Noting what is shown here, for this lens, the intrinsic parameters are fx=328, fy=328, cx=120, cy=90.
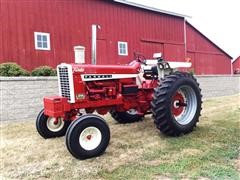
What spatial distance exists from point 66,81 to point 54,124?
113cm

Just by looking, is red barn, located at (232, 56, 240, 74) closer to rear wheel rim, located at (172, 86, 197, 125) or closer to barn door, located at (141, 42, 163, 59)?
barn door, located at (141, 42, 163, 59)

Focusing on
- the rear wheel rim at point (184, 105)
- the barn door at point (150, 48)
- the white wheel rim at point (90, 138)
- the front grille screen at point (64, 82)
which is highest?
the barn door at point (150, 48)

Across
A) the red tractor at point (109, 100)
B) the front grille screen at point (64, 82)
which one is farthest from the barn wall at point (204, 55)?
the front grille screen at point (64, 82)

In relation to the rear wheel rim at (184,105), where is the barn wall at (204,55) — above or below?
above

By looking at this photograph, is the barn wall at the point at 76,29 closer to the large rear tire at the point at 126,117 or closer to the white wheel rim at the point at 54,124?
the large rear tire at the point at 126,117

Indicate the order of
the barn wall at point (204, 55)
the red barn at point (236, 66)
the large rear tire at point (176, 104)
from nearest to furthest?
the large rear tire at point (176, 104) → the barn wall at point (204, 55) → the red barn at point (236, 66)

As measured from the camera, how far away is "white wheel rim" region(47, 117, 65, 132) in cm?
601

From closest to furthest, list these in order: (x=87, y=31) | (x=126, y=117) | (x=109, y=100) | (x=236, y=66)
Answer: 1. (x=109, y=100)
2. (x=126, y=117)
3. (x=87, y=31)
4. (x=236, y=66)

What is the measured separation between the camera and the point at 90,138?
482 centimetres

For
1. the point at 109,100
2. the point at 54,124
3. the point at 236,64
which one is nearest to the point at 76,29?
the point at 54,124

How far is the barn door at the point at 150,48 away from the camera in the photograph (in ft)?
47.2

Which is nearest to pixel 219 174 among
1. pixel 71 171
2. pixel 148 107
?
pixel 71 171

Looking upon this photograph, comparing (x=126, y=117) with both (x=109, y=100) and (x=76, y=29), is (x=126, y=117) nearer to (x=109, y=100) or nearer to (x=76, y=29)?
(x=109, y=100)

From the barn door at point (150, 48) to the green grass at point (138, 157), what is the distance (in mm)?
8187
